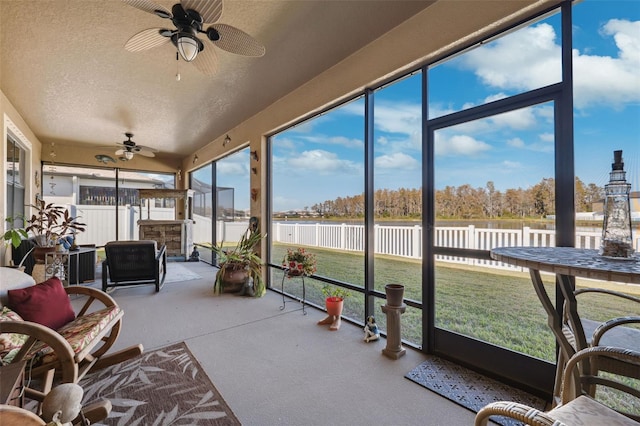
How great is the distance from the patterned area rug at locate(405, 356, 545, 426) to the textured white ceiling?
118 inches

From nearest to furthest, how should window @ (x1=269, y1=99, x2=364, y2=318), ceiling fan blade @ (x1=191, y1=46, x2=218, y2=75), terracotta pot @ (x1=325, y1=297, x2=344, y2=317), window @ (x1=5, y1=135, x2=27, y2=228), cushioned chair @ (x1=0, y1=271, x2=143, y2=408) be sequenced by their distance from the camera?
cushioned chair @ (x1=0, y1=271, x2=143, y2=408) < ceiling fan blade @ (x1=191, y1=46, x2=218, y2=75) < terracotta pot @ (x1=325, y1=297, x2=344, y2=317) < window @ (x1=269, y1=99, x2=364, y2=318) < window @ (x1=5, y1=135, x2=27, y2=228)

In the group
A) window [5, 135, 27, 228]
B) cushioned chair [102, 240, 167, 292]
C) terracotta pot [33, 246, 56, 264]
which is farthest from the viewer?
window [5, 135, 27, 228]

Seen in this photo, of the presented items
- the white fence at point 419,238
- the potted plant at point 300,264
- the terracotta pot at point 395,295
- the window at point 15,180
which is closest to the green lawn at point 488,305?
the white fence at point 419,238

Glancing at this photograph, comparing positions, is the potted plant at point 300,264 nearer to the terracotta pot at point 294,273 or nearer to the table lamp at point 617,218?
the terracotta pot at point 294,273

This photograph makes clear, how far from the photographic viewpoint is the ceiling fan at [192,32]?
1.92m

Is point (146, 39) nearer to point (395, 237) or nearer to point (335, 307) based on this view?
point (395, 237)

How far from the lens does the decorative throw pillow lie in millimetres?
1861

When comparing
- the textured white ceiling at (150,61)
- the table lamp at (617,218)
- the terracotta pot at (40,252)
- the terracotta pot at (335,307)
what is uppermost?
the textured white ceiling at (150,61)

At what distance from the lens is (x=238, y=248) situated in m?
4.54

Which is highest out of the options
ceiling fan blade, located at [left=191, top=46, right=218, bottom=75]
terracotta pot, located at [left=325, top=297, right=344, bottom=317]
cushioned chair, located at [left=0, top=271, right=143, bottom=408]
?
ceiling fan blade, located at [left=191, top=46, right=218, bottom=75]

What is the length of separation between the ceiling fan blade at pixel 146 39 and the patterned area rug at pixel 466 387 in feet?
10.6

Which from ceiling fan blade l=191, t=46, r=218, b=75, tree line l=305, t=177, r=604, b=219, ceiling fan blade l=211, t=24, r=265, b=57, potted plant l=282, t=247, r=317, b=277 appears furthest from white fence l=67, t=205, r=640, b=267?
ceiling fan blade l=191, t=46, r=218, b=75

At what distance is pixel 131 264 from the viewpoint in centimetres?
426

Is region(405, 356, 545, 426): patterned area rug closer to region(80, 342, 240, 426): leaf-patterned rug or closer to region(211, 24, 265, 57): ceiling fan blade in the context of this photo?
region(80, 342, 240, 426): leaf-patterned rug
